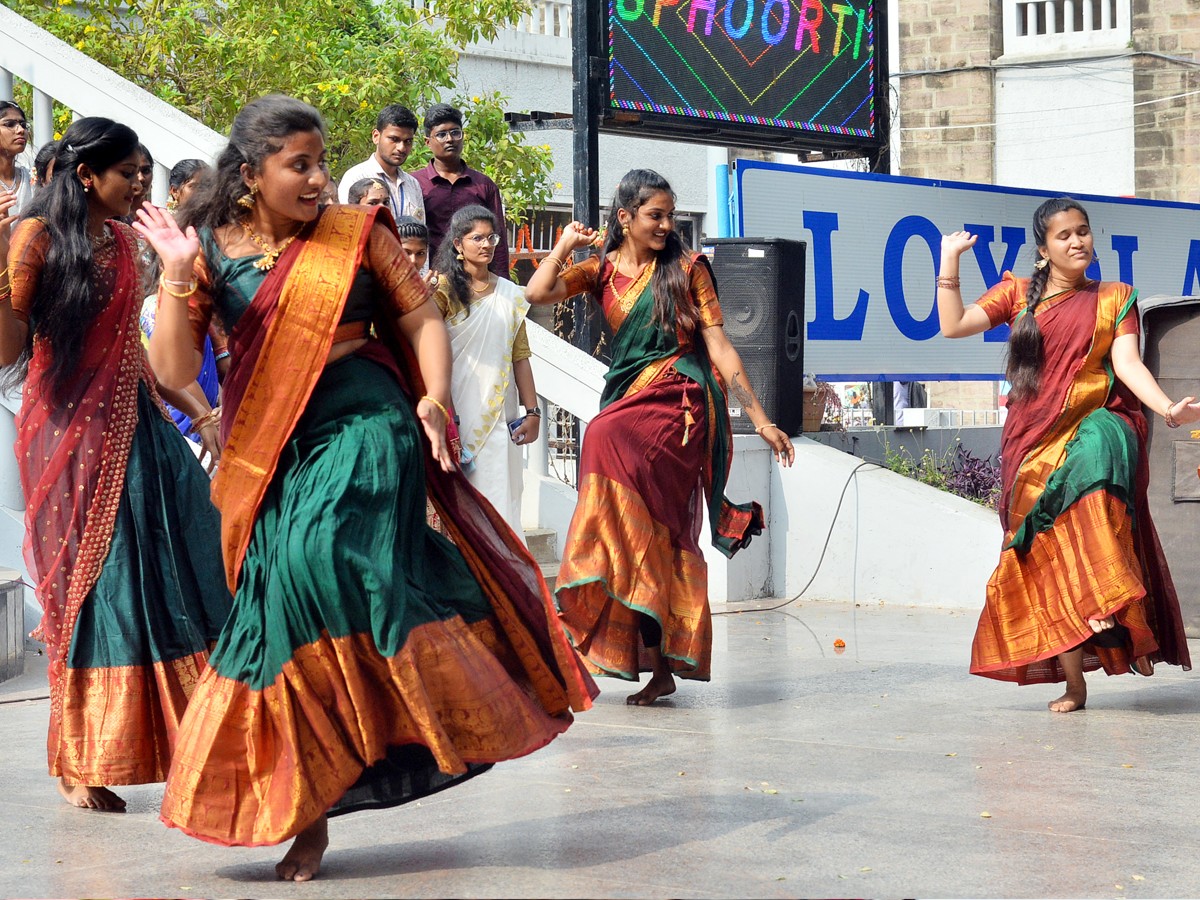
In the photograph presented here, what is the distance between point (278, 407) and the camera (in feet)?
13.4

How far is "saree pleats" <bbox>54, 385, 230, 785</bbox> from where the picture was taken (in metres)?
4.84

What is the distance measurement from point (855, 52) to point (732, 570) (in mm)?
4480

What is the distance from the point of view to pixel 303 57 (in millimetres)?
13953

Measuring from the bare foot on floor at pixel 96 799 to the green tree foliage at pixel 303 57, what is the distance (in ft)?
30.7

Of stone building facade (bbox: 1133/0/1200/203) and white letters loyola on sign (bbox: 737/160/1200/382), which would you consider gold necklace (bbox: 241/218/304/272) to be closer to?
white letters loyola on sign (bbox: 737/160/1200/382)

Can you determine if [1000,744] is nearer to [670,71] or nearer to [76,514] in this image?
[76,514]

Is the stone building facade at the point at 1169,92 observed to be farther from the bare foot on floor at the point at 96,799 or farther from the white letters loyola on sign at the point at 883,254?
the bare foot on floor at the point at 96,799

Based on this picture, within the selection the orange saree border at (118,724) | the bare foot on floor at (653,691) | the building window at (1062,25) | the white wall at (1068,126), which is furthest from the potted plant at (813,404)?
the building window at (1062,25)

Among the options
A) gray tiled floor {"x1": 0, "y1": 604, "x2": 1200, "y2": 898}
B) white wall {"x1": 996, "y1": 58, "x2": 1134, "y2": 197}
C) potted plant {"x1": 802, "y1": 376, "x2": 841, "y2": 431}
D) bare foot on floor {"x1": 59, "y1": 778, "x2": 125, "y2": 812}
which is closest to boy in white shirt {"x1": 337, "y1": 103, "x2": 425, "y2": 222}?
gray tiled floor {"x1": 0, "y1": 604, "x2": 1200, "y2": 898}

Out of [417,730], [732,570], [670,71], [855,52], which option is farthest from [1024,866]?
[855,52]

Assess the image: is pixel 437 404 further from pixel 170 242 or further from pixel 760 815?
pixel 760 815

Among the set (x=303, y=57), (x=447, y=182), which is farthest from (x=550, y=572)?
(x=303, y=57)

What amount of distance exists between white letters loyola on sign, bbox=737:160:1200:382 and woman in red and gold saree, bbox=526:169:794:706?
14.0 feet

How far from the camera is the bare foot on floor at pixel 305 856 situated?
400cm
